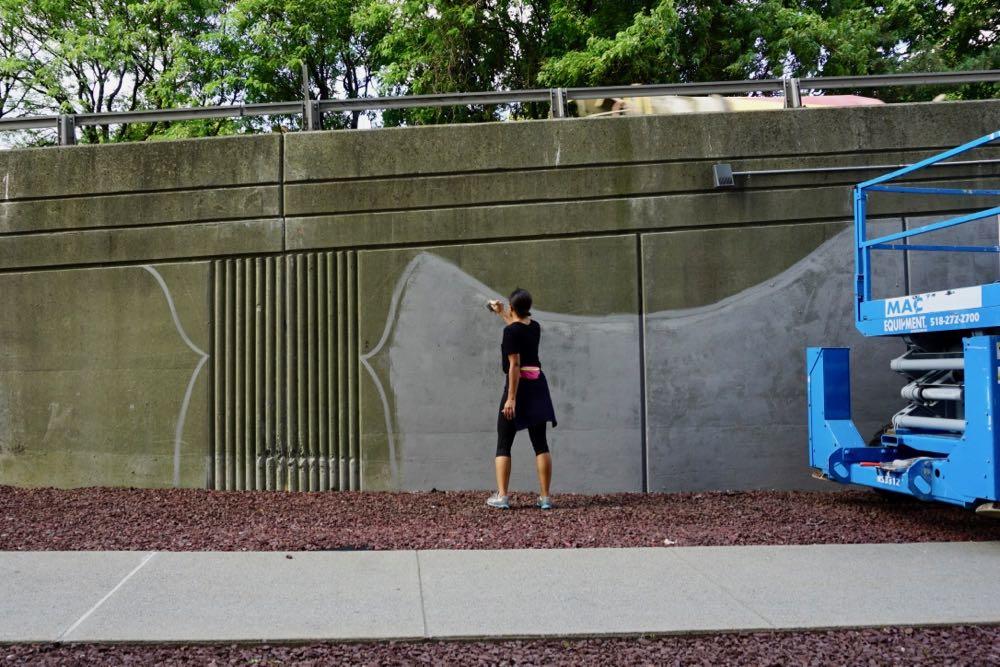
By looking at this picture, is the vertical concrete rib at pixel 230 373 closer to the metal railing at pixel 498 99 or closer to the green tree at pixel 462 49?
the metal railing at pixel 498 99

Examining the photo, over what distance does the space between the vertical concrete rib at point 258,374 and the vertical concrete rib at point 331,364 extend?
0.63m

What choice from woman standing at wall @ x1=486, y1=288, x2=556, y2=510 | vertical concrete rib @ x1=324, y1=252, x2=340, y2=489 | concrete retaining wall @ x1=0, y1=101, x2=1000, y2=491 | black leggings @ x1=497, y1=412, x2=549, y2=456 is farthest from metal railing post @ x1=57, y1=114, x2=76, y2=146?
black leggings @ x1=497, y1=412, x2=549, y2=456

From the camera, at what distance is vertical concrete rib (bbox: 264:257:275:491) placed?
8117 mm

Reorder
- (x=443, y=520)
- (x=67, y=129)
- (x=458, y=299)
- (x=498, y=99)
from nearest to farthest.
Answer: (x=443, y=520) → (x=458, y=299) → (x=498, y=99) → (x=67, y=129)

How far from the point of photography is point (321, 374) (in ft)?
26.8

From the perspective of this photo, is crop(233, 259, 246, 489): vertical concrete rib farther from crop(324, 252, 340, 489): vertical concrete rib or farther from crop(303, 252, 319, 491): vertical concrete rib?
crop(324, 252, 340, 489): vertical concrete rib

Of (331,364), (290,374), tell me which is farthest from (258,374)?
(331,364)

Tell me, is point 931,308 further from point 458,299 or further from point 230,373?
point 230,373

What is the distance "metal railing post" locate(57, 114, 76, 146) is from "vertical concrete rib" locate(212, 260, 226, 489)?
79.7 inches

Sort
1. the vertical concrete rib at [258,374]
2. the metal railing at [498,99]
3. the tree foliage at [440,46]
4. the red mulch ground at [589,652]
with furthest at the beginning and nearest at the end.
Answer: the tree foliage at [440,46]
the metal railing at [498,99]
the vertical concrete rib at [258,374]
the red mulch ground at [589,652]

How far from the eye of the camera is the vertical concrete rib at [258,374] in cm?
812

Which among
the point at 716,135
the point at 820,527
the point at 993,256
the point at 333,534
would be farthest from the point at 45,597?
the point at 993,256

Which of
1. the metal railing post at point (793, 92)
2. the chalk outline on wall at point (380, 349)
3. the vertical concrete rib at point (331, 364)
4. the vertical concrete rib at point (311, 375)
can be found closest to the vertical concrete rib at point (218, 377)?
the vertical concrete rib at point (311, 375)

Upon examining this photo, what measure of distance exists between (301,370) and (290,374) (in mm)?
109
